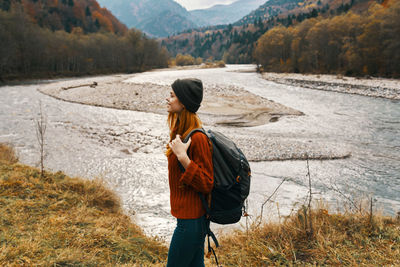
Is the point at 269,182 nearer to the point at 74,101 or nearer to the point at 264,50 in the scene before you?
the point at 74,101

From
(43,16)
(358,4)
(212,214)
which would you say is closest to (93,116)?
(212,214)

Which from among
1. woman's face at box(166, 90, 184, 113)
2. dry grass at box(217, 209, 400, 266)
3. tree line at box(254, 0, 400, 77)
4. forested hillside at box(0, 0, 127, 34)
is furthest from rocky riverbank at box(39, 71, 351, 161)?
forested hillside at box(0, 0, 127, 34)

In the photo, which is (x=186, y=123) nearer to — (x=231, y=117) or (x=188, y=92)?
(x=188, y=92)

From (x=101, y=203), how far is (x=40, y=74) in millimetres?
54463

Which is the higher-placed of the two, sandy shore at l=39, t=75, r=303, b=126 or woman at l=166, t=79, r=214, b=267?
woman at l=166, t=79, r=214, b=267

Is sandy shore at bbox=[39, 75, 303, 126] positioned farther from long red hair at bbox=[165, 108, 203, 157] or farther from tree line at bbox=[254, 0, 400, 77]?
tree line at bbox=[254, 0, 400, 77]

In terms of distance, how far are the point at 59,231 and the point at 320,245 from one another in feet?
12.3

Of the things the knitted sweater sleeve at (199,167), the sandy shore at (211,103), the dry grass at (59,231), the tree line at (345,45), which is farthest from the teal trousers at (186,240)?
the tree line at (345,45)

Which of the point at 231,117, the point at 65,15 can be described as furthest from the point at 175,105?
the point at 65,15

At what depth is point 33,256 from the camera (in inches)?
116

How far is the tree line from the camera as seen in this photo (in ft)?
125

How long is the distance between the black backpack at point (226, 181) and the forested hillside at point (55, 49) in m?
51.5

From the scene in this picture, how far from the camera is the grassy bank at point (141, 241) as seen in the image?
3.13 meters

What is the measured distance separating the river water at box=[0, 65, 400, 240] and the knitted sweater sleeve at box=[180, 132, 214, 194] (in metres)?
2.84
